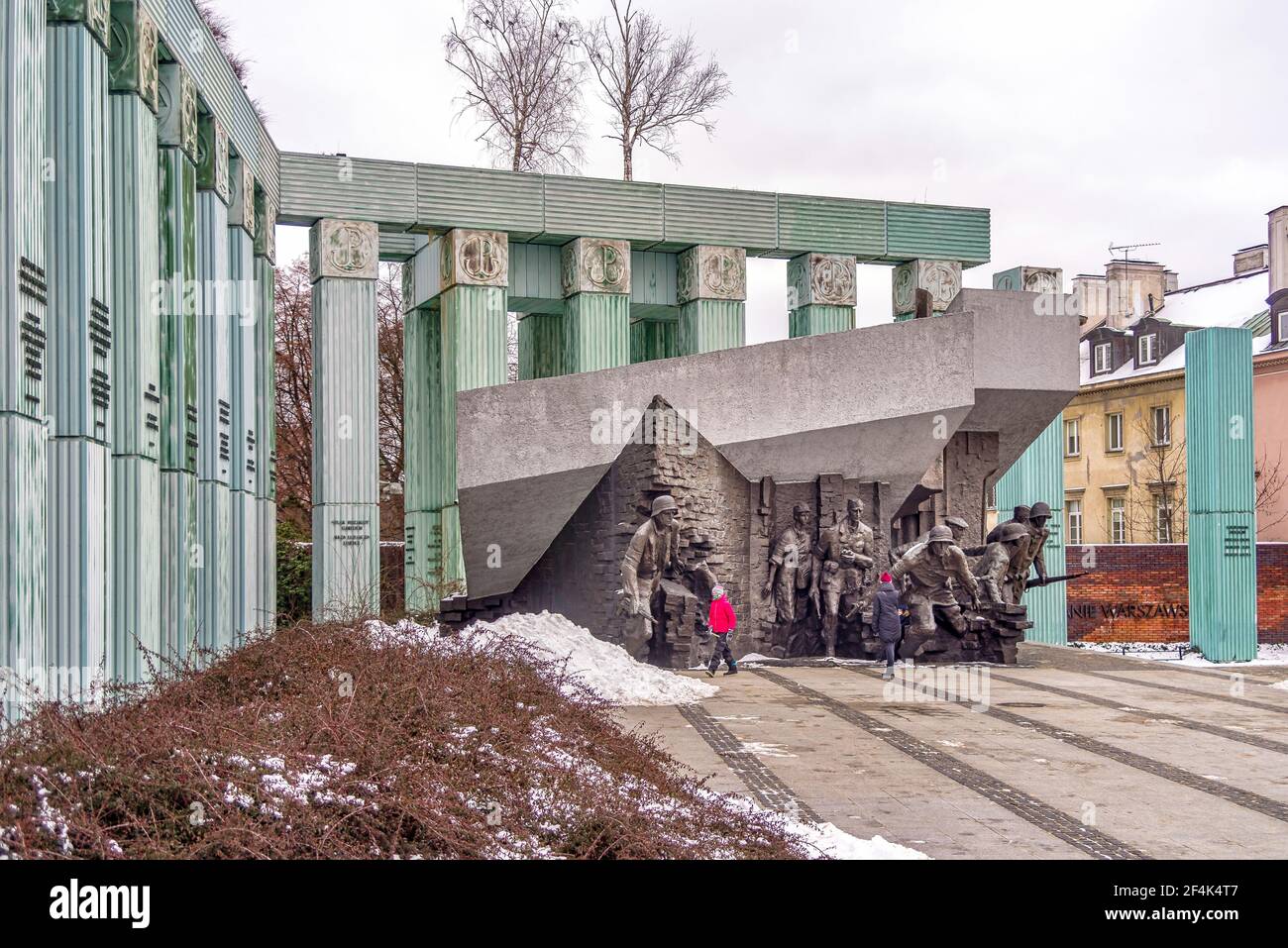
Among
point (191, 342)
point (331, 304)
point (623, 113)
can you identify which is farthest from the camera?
point (623, 113)

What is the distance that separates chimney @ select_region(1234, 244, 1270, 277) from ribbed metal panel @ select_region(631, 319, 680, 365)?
21.1 m

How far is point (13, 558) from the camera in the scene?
9992 mm

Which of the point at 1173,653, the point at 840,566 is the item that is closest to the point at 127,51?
the point at 840,566

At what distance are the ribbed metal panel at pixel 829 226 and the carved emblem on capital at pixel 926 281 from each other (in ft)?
2.77

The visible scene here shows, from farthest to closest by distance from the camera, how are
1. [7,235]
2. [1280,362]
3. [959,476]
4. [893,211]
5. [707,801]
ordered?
[1280,362] → [893,211] → [959,476] → [7,235] → [707,801]

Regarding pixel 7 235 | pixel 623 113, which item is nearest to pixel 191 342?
pixel 7 235

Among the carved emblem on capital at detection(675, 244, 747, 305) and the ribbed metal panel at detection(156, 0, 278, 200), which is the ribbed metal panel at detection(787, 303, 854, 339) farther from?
the ribbed metal panel at detection(156, 0, 278, 200)

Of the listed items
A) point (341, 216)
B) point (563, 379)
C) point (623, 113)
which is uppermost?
point (623, 113)

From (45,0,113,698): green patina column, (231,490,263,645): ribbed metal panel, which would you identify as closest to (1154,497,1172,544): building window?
(231,490,263,645): ribbed metal panel

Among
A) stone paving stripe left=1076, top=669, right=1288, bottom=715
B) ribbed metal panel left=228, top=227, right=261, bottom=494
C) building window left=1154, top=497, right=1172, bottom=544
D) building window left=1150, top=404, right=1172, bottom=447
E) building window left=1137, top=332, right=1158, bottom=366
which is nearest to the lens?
stone paving stripe left=1076, top=669, right=1288, bottom=715

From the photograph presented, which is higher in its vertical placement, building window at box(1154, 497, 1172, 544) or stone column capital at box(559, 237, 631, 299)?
stone column capital at box(559, 237, 631, 299)

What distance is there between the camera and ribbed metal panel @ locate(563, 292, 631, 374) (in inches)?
1000

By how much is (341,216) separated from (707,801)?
18527 millimetres

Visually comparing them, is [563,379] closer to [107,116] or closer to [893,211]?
[107,116]
